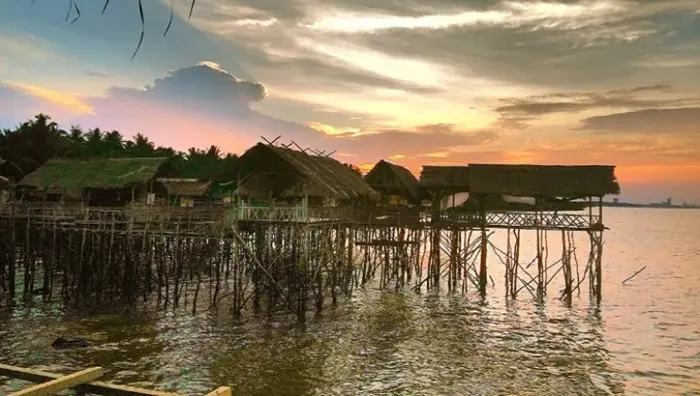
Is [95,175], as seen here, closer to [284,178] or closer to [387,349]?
[284,178]

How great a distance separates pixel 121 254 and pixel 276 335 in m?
8.61

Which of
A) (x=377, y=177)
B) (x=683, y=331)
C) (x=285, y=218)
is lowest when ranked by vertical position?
(x=683, y=331)

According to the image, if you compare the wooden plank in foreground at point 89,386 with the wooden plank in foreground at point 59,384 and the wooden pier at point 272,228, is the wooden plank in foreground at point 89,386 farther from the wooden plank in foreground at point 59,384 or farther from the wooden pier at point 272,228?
the wooden pier at point 272,228

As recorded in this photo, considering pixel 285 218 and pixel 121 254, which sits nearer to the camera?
pixel 285 218

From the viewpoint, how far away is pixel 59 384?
538 centimetres

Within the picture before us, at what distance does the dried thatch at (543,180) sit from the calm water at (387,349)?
17.1ft

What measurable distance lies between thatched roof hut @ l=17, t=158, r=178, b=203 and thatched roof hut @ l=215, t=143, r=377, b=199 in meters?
8.81

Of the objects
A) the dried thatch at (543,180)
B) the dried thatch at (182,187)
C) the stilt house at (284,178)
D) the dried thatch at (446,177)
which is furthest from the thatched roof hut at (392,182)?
the dried thatch at (182,187)

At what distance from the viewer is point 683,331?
22.8 metres

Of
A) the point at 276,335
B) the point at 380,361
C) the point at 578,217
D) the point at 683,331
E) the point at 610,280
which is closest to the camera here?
the point at 380,361

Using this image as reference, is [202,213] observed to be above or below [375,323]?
above

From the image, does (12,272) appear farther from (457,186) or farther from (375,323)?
(457,186)

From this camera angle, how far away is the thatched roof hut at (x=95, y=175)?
97.5 feet

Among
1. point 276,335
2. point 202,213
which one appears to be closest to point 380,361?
point 276,335
